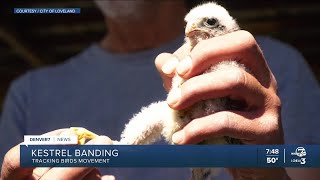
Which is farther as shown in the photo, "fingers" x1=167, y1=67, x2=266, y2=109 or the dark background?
the dark background

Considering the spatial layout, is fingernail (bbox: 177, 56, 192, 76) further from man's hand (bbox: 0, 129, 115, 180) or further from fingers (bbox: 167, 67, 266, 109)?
man's hand (bbox: 0, 129, 115, 180)

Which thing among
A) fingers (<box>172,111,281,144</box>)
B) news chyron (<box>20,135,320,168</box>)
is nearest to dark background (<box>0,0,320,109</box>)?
news chyron (<box>20,135,320,168</box>)

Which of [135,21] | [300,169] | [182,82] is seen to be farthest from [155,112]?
[135,21]

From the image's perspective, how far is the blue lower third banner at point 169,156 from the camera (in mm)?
905

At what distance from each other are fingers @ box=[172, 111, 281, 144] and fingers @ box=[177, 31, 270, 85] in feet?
0.20

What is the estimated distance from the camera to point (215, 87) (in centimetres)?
79

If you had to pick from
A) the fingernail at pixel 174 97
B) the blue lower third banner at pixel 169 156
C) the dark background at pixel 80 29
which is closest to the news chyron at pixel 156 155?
the blue lower third banner at pixel 169 156

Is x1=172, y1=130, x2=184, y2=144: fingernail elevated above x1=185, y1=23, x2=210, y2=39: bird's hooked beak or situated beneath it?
situated beneath

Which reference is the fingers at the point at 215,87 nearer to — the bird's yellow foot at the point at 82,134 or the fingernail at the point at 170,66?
the fingernail at the point at 170,66

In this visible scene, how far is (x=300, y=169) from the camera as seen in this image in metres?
1.04

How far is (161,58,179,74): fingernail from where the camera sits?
2.75ft

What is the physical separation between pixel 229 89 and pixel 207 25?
93mm

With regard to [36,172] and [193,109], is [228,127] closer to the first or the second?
[193,109]

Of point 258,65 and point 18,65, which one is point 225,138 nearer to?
point 258,65
